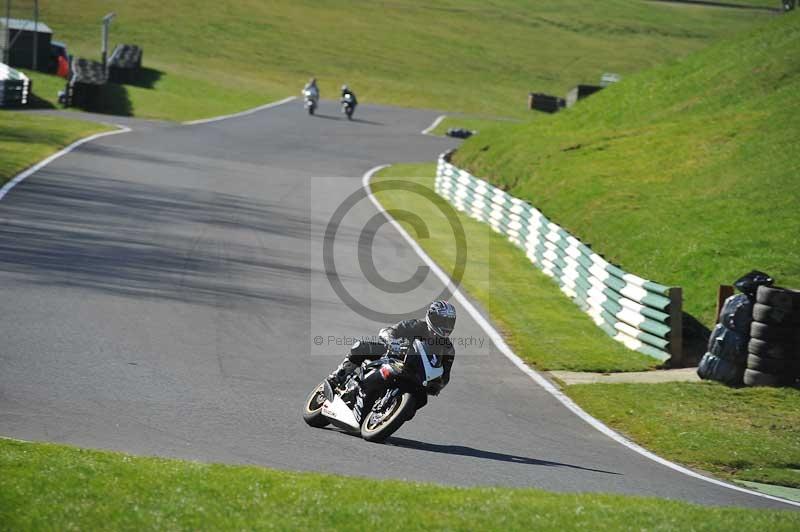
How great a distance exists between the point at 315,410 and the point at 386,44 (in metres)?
82.5

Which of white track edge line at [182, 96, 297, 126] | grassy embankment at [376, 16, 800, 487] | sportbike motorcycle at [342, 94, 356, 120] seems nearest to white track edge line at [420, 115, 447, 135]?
sportbike motorcycle at [342, 94, 356, 120]

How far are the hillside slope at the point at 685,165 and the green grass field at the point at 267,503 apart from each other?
11458 millimetres

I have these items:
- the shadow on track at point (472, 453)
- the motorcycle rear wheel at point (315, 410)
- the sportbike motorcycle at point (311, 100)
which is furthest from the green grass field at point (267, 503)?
the sportbike motorcycle at point (311, 100)

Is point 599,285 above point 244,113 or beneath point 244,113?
beneath

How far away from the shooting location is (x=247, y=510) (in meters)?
7.89

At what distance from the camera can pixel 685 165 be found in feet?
101

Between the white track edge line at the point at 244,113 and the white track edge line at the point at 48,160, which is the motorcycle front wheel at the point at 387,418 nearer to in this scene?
the white track edge line at the point at 48,160

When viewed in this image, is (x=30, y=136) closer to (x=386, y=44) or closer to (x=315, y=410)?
(x=315, y=410)

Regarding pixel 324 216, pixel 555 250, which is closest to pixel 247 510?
pixel 555 250

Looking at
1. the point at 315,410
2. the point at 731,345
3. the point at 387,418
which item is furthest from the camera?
the point at 731,345

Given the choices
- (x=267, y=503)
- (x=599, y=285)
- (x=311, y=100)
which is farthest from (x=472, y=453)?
(x=311, y=100)

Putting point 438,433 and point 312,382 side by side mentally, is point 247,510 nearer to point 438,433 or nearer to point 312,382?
point 438,433

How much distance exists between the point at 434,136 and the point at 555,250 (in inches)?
1280

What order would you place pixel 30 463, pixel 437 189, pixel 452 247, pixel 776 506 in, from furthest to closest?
pixel 437 189, pixel 452 247, pixel 776 506, pixel 30 463
